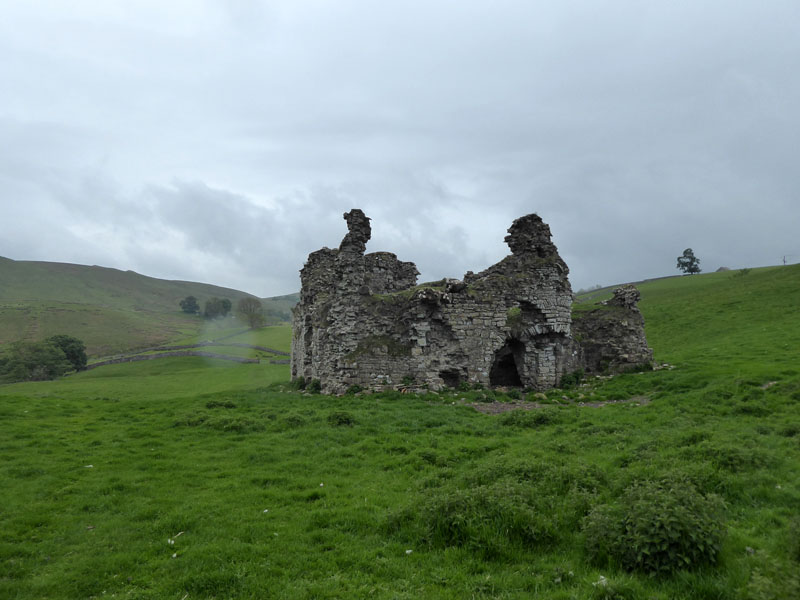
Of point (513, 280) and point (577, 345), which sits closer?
point (513, 280)

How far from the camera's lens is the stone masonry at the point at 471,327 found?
862 inches

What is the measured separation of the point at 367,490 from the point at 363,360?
12.4 m

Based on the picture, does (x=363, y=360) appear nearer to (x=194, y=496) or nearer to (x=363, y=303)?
(x=363, y=303)

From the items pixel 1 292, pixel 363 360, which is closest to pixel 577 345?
pixel 363 360

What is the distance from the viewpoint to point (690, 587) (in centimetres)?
509

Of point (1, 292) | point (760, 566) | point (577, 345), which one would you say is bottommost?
point (760, 566)

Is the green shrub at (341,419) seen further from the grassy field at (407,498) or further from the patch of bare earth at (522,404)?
the patch of bare earth at (522,404)

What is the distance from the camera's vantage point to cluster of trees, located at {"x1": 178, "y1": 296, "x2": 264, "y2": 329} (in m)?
103

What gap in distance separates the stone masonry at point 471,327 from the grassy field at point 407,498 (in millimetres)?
4248

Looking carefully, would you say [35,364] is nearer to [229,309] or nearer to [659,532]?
[659,532]

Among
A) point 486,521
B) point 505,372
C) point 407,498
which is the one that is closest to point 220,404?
point 407,498

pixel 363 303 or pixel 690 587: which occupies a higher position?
pixel 363 303

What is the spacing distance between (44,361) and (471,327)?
59.8 metres

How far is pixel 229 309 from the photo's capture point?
152875 millimetres
